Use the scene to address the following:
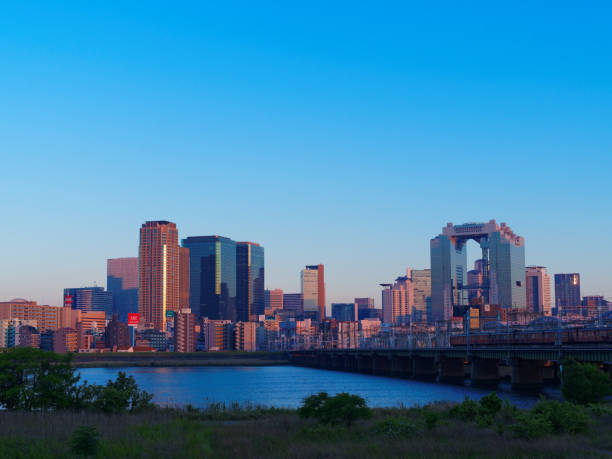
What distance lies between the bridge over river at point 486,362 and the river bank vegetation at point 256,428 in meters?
39.9

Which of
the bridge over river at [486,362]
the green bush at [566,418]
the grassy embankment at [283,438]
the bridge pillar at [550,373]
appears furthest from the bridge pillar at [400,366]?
the green bush at [566,418]

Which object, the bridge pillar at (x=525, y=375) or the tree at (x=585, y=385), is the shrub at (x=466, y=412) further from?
the bridge pillar at (x=525, y=375)

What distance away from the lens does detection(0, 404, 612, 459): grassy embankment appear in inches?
1074

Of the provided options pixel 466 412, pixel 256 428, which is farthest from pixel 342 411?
pixel 466 412

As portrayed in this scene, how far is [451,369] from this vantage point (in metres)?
134

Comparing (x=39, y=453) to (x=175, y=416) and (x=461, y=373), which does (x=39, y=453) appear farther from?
(x=461, y=373)

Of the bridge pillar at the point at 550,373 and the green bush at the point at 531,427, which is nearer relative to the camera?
the green bush at the point at 531,427

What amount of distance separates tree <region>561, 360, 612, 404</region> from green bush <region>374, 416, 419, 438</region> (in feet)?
83.5

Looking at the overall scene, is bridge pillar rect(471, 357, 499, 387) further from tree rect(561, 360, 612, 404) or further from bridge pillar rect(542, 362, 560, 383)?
tree rect(561, 360, 612, 404)

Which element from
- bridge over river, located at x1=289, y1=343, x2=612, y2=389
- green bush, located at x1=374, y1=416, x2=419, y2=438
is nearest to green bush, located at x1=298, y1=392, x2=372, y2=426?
green bush, located at x1=374, y1=416, x2=419, y2=438

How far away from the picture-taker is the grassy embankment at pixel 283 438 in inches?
1074

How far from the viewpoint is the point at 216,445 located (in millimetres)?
29891

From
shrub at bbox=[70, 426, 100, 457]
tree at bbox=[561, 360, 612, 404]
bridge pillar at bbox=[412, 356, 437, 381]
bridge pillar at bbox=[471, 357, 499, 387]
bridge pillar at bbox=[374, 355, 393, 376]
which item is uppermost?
shrub at bbox=[70, 426, 100, 457]

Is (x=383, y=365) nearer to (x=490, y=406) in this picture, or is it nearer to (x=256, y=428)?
(x=490, y=406)
